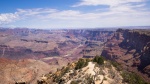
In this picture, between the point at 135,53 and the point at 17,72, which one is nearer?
the point at 17,72

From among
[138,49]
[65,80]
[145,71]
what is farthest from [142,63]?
[65,80]

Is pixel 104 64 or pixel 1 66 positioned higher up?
pixel 104 64

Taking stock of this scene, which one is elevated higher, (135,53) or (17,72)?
(135,53)

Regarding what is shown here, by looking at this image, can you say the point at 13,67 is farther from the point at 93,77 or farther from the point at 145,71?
the point at 93,77

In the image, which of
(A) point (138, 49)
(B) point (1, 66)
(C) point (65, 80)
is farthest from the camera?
(A) point (138, 49)

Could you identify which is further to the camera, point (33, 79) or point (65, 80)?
point (33, 79)

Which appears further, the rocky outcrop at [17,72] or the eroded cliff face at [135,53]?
the eroded cliff face at [135,53]

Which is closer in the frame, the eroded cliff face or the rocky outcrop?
the rocky outcrop

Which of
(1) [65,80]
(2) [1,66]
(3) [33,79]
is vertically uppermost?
(1) [65,80]
